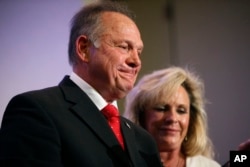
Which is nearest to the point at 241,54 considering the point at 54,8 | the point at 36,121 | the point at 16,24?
the point at 54,8

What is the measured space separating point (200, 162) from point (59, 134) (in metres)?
1.09

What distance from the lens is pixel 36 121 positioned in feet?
3.01

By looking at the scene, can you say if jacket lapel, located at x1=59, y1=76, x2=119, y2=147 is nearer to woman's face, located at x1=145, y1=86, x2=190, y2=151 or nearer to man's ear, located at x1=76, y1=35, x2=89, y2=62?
man's ear, located at x1=76, y1=35, x2=89, y2=62

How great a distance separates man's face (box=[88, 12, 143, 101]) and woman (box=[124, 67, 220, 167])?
67cm

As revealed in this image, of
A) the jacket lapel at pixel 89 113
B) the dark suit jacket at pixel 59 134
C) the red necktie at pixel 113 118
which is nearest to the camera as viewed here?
the dark suit jacket at pixel 59 134

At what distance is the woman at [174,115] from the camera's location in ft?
6.03

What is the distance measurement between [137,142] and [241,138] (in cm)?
158

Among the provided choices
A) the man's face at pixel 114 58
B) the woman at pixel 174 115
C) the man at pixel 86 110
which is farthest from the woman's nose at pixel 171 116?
the man's face at pixel 114 58

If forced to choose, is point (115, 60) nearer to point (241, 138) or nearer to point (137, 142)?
point (137, 142)

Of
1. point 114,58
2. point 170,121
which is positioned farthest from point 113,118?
Result: point 170,121

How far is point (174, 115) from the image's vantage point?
1827 millimetres

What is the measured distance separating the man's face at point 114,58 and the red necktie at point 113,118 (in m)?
0.05

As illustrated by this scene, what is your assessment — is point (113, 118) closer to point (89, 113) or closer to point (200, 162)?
point (89, 113)

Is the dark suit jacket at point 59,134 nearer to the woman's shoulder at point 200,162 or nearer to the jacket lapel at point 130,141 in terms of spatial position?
the jacket lapel at point 130,141
